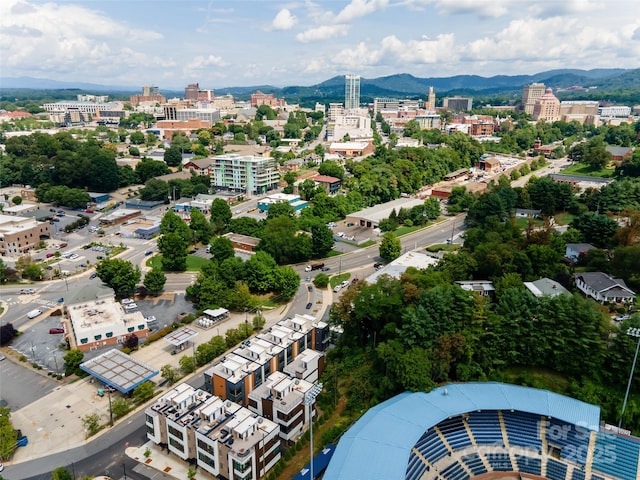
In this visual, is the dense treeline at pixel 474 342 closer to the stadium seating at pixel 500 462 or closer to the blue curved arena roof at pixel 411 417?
the blue curved arena roof at pixel 411 417

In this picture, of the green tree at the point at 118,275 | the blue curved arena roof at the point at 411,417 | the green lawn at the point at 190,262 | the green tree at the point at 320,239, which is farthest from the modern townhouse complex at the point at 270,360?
the green lawn at the point at 190,262

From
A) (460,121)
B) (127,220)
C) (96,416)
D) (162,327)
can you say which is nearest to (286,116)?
(460,121)

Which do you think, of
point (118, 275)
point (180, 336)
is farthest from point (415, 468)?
point (118, 275)

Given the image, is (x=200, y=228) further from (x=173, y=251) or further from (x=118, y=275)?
(x=118, y=275)

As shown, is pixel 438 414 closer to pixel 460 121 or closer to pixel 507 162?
pixel 507 162

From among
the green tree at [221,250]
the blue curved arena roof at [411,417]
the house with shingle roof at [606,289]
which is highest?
the house with shingle roof at [606,289]

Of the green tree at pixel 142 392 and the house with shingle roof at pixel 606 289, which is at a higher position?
the house with shingle roof at pixel 606 289

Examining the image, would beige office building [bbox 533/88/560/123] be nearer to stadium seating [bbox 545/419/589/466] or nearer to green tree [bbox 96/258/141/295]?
green tree [bbox 96/258/141/295]
